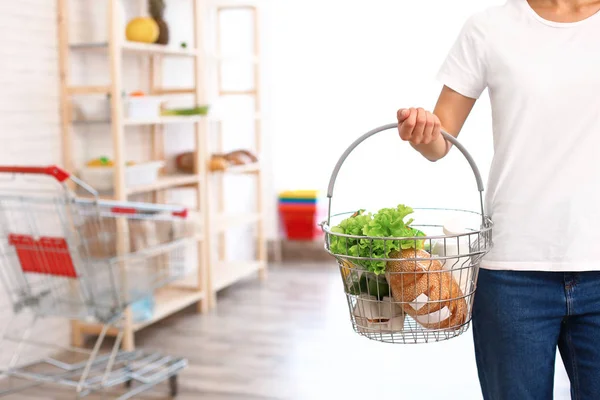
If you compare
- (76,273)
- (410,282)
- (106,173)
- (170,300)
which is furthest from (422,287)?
(170,300)

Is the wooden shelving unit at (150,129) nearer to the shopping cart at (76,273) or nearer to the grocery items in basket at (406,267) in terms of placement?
the shopping cart at (76,273)

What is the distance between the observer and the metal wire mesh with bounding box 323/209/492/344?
1.15 metres

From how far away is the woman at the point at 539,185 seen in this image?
1.33m

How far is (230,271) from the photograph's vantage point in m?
4.84

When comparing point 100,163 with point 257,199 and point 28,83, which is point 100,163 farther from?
point 257,199

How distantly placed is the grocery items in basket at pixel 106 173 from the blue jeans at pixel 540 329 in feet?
8.22

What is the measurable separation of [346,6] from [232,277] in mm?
2048

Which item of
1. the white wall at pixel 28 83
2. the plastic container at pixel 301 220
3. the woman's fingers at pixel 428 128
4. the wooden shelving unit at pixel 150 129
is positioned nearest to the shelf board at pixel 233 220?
the wooden shelving unit at pixel 150 129

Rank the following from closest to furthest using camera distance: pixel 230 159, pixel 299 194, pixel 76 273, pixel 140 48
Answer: pixel 76 273
pixel 140 48
pixel 230 159
pixel 299 194

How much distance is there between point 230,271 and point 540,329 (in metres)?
3.57

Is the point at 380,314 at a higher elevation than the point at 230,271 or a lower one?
higher

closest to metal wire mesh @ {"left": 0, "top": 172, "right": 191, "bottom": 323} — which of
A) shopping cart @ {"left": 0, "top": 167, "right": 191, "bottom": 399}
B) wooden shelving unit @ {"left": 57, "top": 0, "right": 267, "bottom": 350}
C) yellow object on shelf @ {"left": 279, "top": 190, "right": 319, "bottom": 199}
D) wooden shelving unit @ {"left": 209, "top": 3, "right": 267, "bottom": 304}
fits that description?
shopping cart @ {"left": 0, "top": 167, "right": 191, "bottom": 399}

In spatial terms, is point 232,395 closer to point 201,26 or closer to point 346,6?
point 201,26

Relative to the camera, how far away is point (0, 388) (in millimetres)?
3143
